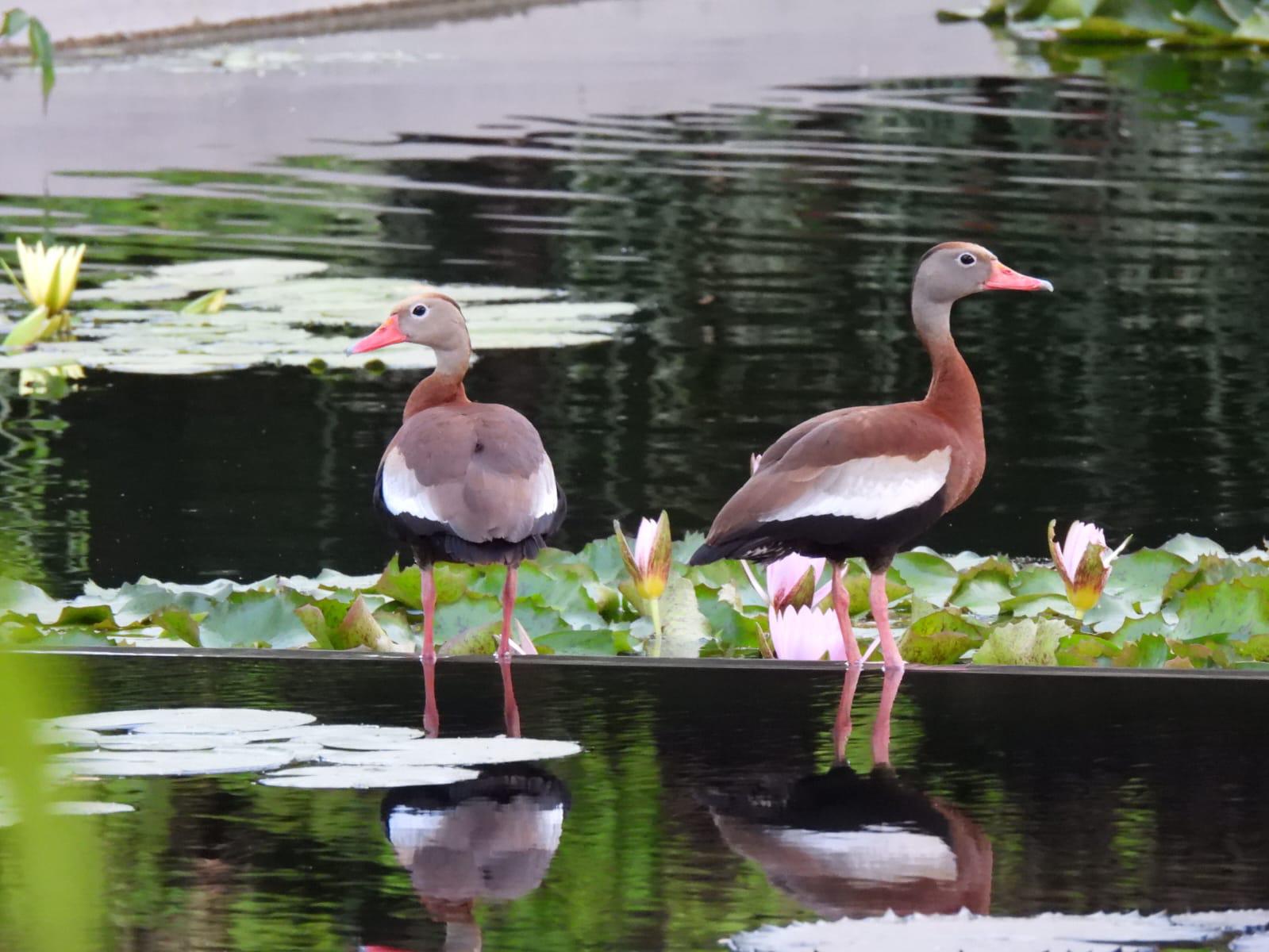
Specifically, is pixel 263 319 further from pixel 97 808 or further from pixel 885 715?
pixel 97 808

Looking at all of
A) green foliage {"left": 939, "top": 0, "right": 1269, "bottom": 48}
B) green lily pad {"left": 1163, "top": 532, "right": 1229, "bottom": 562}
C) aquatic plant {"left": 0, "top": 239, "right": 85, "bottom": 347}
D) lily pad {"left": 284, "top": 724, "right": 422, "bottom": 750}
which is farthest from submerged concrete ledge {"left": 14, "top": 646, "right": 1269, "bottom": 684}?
green foliage {"left": 939, "top": 0, "right": 1269, "bottom": 48}

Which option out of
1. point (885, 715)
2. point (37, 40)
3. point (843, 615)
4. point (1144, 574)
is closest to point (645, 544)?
point (843, 615)

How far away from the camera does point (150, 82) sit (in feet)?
70.4

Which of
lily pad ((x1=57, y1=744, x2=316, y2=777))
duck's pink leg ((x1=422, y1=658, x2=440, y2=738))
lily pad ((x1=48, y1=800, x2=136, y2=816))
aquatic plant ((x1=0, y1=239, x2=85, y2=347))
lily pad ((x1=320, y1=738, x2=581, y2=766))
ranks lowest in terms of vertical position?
aquatic plant ((x1=0, y1=239, x2=85, y2=347))

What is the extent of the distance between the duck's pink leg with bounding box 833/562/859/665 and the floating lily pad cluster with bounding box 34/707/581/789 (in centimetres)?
90

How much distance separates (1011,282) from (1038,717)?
133cm

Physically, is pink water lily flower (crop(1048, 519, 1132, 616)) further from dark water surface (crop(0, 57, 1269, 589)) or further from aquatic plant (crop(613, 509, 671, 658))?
dark water surface (crop(0, 57, 1269, 589))

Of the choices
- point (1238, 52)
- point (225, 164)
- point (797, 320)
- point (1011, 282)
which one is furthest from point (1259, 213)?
point (1238, 52)

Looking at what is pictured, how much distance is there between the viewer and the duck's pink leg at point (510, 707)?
12.5ft

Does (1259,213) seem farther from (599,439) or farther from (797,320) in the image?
(599,439)

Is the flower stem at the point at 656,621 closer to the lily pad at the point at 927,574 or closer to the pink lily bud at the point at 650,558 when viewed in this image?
the pink lily bud at the point at 650,558

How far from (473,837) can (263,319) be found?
739cm

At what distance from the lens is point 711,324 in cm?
1032

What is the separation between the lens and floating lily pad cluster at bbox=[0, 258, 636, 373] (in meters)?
9.34
